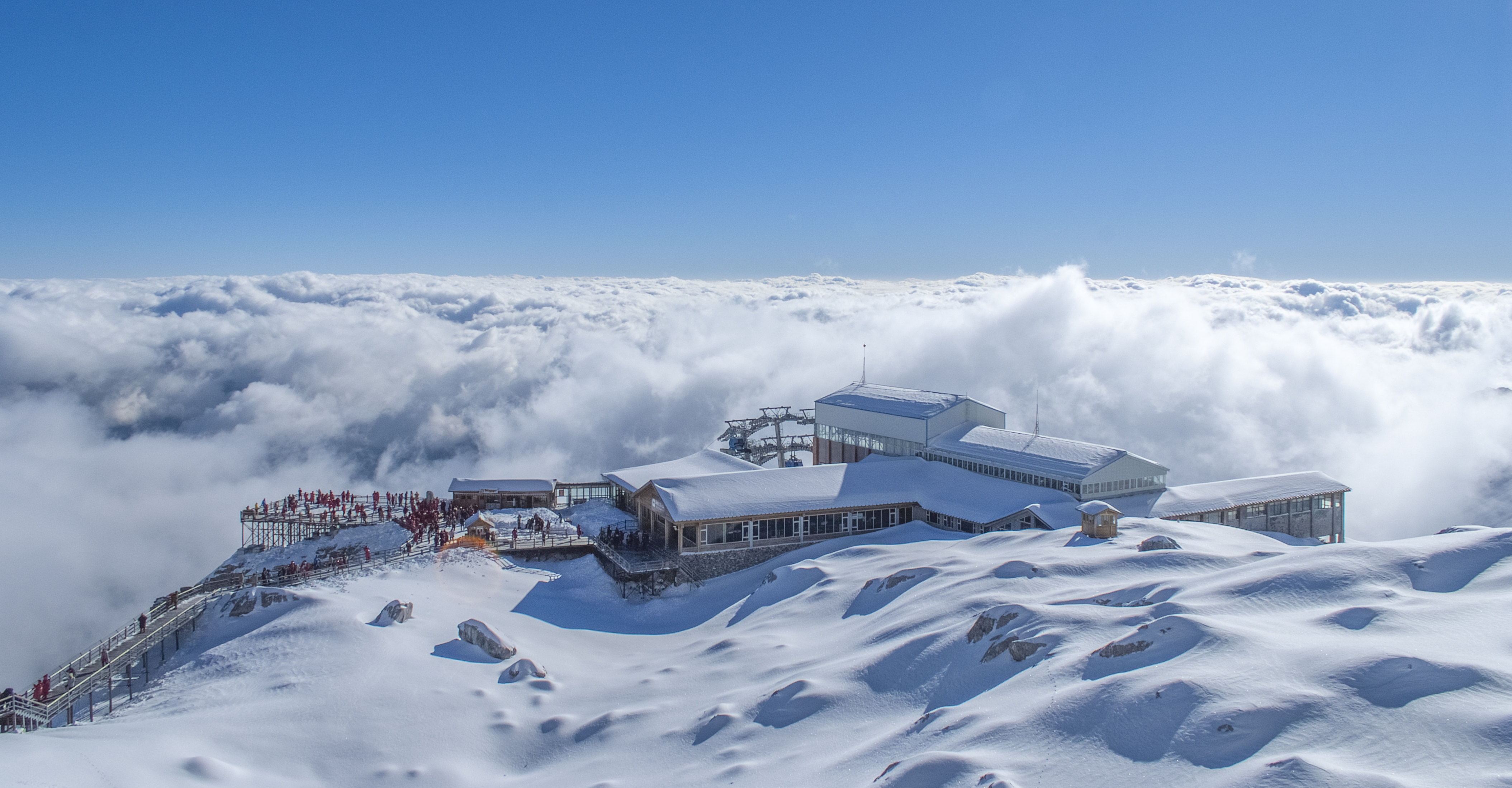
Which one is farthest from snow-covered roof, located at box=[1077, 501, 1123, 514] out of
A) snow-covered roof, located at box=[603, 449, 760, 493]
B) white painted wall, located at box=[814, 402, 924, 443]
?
snow-covered roof, located at box=[603, 449, 760, 493]

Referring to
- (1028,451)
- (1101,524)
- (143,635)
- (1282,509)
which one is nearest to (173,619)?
(143,635)

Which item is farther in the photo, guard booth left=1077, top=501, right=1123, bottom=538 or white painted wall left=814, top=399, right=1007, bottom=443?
white painted wall left=814, top=399, right=1007, bottom=443

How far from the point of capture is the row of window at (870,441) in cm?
6322

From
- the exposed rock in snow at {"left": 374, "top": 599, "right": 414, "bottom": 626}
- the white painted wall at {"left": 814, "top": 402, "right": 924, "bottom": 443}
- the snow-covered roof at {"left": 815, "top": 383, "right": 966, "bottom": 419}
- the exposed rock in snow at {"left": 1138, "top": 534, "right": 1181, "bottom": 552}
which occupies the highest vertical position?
the snow-covered roof at {"left": 815, "top": 383, "right": 966, "bottom": 419}

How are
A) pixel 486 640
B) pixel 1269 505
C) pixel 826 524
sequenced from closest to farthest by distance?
pixel 486 640 → pixel 826 524 → pixel 1269 505

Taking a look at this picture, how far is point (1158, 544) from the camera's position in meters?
34.4

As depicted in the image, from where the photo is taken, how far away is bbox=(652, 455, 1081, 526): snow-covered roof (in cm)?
4684

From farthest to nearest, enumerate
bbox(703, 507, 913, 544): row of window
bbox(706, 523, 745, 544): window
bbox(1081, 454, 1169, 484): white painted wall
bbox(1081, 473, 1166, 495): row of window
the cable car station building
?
bbox(1081, 473, 1166, 495): row of window
bbox(1081, 454, 1169, 484): white painted wall
the cable car station building
bbox(703, 507, 913, 544): row of window
bbox(706, 523, 745, 544): window

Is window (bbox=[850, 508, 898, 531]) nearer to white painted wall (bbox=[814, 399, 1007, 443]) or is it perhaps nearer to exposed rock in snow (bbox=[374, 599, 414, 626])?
white painted wall (bbox=[814, 399, 1007, 443])

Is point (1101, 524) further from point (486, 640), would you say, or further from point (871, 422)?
point (871, 422)

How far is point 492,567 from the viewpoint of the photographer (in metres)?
43.8

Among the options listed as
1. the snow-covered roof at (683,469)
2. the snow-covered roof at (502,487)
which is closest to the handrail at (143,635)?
the snow-covered roof at (502,487)

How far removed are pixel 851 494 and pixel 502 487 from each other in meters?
25.2

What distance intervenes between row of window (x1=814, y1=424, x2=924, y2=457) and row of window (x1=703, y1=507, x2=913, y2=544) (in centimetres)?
1254
